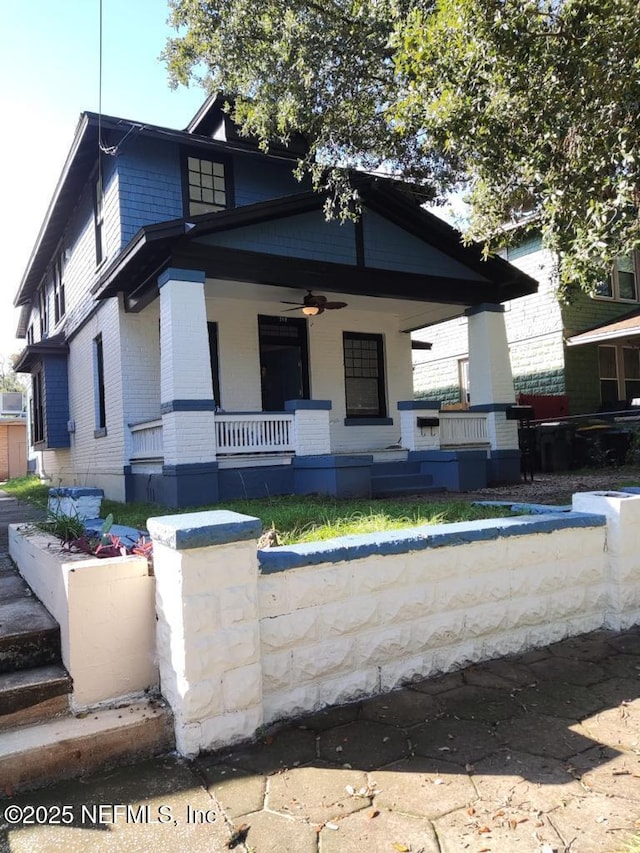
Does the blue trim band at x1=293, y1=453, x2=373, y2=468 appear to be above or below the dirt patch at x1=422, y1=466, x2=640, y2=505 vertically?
above

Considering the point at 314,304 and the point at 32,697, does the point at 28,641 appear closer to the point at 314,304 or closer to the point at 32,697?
the point at 32,697

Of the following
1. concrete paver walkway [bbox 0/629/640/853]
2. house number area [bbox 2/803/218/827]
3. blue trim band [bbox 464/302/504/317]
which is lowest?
concrete paver walkway [bbox 0/629/640/853]

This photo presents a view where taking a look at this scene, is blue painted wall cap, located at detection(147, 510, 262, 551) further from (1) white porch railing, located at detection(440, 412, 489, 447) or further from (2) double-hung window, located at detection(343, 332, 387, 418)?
(2) double-hung window, located at detection(343, 332, 387, 418)

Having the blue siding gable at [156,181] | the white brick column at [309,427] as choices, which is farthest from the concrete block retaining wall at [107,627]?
the blue siding gable at [156,181]

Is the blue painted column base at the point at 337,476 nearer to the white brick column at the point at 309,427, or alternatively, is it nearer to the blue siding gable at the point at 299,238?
the white brick column at the point at 309,427

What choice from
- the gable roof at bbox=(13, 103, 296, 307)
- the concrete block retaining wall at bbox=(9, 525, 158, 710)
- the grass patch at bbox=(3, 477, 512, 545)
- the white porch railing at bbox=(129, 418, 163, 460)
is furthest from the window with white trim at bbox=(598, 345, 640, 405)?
the concrete block retaining wall at bbox=(9, 525, 158, 710)

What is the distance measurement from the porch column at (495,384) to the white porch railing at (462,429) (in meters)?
0.14

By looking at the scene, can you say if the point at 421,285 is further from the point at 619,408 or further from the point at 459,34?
the point at 619,408

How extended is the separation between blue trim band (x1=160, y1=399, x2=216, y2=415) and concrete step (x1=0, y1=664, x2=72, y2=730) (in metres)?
5.40

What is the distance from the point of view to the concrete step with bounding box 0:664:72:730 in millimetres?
2602

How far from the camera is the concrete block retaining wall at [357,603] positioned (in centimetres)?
262

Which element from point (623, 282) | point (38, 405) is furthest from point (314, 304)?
point (623, 282)

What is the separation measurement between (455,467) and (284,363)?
170 inches

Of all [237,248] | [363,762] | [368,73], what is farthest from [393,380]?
[363,762]
